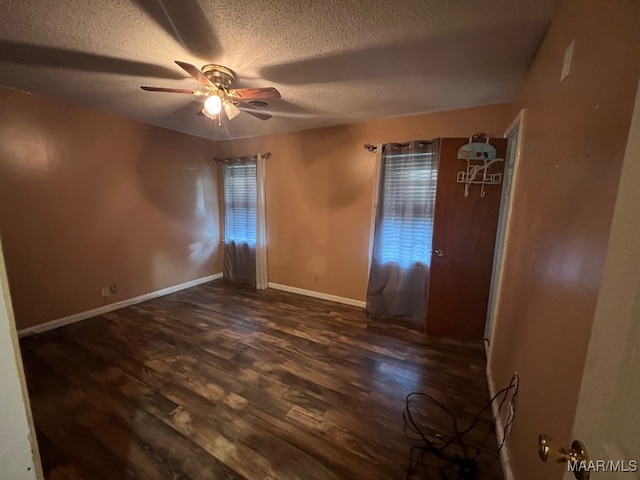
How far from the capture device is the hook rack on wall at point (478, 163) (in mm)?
2293

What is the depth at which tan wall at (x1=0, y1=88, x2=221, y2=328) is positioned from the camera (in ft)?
8.21

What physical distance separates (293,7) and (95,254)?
3.38 metres

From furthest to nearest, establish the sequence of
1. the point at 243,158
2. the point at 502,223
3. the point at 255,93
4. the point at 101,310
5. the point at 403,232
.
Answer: the point at 243,158 < the point at 101,310 < the point at 403,232 < the point at 502,223 < the point at 255,93

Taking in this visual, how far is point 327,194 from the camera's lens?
3.54m

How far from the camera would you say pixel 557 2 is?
124 cm

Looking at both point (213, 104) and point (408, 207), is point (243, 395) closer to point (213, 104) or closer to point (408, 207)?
point (213, 104)

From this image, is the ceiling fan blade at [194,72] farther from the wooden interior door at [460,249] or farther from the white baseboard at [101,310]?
the white baseboard at [101,310]

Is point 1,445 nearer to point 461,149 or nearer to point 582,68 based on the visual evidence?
point 582,68

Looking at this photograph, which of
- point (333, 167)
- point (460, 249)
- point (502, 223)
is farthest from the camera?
point (333, 167)

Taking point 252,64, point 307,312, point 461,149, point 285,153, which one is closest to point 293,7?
point 252,64

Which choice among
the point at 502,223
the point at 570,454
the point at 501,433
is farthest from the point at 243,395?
the point at 502,223

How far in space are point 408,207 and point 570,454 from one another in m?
2.59

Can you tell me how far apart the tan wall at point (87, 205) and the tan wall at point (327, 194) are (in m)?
1.23

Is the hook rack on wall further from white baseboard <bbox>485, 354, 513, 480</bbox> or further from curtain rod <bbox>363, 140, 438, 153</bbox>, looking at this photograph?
white baseboard <bbox>485, 354, 513, 480</bbox>
